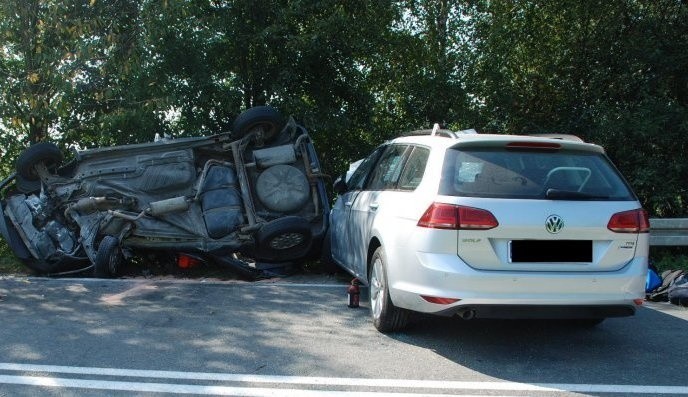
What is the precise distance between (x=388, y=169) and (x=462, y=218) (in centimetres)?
172

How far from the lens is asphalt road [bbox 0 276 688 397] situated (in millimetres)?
4234

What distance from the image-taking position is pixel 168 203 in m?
7.84

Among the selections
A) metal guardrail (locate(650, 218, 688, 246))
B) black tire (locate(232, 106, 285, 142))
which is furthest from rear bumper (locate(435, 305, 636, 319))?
black tire (locate(232, 106, 285, 142))

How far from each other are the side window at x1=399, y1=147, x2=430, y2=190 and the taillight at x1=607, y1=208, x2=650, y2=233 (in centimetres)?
143

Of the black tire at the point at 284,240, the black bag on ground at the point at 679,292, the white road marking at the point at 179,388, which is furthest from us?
the black tire at the point at 284,240

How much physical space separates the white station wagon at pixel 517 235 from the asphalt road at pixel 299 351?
0.45m

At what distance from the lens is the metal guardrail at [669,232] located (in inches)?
328

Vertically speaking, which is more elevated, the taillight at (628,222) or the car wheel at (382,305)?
the taillight at (628,222)

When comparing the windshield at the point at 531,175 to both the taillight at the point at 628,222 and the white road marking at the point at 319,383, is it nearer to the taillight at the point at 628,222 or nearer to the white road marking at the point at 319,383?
the taillight at the point at 628,222

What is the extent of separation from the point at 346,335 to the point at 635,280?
2.25 metres

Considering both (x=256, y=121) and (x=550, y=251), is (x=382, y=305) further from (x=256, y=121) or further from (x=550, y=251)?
(x=256, y=121)

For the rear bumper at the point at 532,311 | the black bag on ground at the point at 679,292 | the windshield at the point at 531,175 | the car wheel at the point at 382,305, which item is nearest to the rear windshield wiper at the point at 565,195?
the windshield at the point at 531,175

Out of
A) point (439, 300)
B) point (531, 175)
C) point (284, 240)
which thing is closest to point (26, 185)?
point (284, 240)

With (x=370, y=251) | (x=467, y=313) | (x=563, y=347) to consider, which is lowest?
(x=563, y=347)
